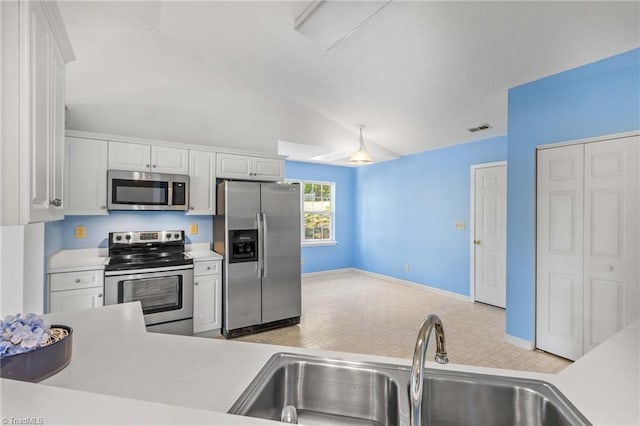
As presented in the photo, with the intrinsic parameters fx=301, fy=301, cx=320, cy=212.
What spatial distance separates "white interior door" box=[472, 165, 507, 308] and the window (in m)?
2.95

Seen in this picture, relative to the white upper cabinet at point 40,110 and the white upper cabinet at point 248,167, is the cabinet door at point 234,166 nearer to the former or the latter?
the white upper cabinet at point 248,167

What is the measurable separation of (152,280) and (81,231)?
1.00 m

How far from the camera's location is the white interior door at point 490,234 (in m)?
4.29

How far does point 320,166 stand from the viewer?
644 centimetres

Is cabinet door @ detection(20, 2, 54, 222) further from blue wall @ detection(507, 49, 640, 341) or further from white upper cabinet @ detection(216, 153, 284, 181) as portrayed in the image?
blue wall @ detection(507, 49, 640, 341)

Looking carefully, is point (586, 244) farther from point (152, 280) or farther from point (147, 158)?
point (147, 158)

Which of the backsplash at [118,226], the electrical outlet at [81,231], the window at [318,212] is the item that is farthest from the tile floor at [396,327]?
the electrical outlet at [81,231]

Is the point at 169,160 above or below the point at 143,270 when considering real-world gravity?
above

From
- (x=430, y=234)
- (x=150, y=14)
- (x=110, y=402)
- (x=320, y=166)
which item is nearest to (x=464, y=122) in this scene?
(x=430, y=234)

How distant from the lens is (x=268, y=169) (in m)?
3.96

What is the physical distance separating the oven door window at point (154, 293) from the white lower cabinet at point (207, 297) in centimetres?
19

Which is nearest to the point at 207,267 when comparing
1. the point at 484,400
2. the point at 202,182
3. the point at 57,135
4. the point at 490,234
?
the point at 202,182

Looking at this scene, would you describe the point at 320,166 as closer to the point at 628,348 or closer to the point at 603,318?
the point at 603,318

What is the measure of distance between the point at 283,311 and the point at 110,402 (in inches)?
124
